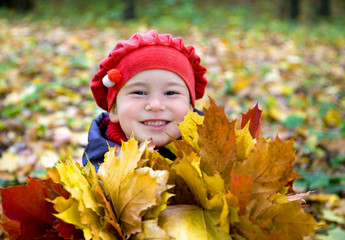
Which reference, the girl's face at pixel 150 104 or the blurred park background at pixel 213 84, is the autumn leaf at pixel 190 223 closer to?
the blurred park background at pixel 213 84

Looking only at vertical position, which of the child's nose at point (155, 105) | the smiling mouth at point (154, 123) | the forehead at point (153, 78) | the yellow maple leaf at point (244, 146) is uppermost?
the forehead at point (153, 78)

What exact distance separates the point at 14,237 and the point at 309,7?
17549 millimetres

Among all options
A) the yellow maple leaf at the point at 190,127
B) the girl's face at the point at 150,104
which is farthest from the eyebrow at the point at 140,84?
the yellow maple leaf at the point at 190,127

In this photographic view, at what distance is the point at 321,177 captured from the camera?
91.7 inches

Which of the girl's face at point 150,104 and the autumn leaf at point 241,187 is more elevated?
the girl's face at point 150,104

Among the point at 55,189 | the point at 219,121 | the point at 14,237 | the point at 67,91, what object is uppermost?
the point at 67,91

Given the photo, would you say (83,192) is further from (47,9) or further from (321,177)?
(47,9)

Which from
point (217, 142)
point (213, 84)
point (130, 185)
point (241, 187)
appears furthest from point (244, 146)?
point (213, 84)

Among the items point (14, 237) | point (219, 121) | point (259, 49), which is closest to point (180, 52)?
point (219, 121)

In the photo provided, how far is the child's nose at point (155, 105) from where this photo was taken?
1.40 meters

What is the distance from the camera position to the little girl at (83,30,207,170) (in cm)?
144

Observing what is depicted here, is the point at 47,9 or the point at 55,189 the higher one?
the point at 47,9

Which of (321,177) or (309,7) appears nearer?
(321,177)

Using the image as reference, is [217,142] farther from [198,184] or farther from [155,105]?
[155,105]
